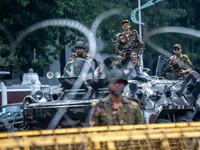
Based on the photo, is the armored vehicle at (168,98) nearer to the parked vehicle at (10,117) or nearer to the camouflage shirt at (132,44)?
the camouflage shirt at (132,44)

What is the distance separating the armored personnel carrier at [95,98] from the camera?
8789 mm

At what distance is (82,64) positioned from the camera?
10289 mm

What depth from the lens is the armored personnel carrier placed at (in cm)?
879

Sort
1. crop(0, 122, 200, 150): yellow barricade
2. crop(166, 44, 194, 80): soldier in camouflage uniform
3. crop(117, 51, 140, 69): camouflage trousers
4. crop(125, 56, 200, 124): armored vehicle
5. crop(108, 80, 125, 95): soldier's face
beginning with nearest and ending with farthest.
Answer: crop(0, 122, 200, 150): yellow barricade
crop(108, 80, 125, 95): soldier's face
crop(125, 56, 200, 124): armored vehicle
crop(117, 51, 140, 69): camouflage trousers
crop(166, 44, 194, 80): soldier in camouflage uniform

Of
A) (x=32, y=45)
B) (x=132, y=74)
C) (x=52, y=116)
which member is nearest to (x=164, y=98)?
(x=132, y=74)

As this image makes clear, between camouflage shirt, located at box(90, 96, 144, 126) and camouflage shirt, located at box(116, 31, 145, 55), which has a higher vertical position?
camouflage shirt, located at box(116, 31, 145, 55)

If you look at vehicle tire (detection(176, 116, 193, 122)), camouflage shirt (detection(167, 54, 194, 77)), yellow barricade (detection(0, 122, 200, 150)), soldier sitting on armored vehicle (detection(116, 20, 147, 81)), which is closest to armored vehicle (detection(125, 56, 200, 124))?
vehicle tire (detection(176, 116, 193, 122))

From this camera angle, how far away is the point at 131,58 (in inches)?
432

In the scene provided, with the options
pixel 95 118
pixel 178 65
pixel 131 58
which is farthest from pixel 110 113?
pixel 178 65

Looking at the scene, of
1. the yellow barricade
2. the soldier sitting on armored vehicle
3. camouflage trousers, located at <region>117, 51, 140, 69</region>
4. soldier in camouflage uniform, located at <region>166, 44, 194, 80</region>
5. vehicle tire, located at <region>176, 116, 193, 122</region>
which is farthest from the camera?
soldier in camouflage uniform, located at <region>166, 44, 194, 80</region>

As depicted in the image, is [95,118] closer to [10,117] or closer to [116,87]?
[116,87]

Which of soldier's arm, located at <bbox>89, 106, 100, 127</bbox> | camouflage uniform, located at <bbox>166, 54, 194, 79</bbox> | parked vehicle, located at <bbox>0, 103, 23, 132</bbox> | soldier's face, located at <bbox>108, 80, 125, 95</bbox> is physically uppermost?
soldier's face, located at <bbox>108, 80, 125, 95</bbox>

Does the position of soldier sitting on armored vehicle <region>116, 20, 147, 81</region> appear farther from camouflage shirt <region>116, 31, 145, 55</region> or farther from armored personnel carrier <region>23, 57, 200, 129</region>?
armored personnel carrier <region>23, 57, 200, 129</region>

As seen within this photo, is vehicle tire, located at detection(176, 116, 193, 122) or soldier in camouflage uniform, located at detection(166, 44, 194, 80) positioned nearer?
vehicle tire, located at detection(176, 116, 193, 122)
